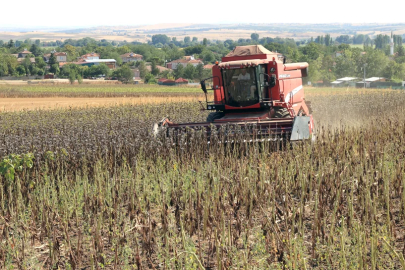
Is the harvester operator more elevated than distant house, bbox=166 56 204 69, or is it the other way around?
the harvester operator

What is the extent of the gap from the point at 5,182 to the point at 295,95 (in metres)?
8.32

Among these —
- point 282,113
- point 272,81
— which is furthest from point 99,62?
point 282,113

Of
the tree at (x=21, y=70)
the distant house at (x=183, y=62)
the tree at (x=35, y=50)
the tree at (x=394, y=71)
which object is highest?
the tree at (x=35, y=50)

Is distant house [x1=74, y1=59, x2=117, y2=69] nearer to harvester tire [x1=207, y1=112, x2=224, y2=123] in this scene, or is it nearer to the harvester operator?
harvester tire [x1=207, y1=112, x2=224, y2=123]

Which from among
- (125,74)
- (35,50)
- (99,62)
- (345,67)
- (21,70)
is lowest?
(345,67)

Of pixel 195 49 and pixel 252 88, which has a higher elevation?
pixel 252 88

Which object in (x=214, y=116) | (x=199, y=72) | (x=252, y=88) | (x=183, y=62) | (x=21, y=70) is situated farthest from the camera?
(x=183, y=62)

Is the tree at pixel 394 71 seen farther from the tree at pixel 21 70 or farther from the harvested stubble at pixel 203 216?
the harvested stubble at pixel 203 216

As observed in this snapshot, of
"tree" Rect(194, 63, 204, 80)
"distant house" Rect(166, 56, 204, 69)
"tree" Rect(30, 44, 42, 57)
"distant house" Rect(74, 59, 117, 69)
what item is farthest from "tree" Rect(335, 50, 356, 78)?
"tree" Rect(30, 44, 42, 57)

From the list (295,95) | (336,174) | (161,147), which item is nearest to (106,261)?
(336,174)

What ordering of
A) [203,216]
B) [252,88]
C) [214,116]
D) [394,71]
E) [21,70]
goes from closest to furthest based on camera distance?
1. [203,216]
2. [252,88]
3. [214,116]
4. [394,71]
5. [21,70]

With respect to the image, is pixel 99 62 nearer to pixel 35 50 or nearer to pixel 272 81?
pixel 35 50

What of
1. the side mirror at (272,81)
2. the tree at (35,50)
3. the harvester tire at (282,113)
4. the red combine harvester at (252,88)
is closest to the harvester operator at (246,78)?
the red combine harvester at (252,88)

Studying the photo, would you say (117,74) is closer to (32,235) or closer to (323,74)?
(323,74)
